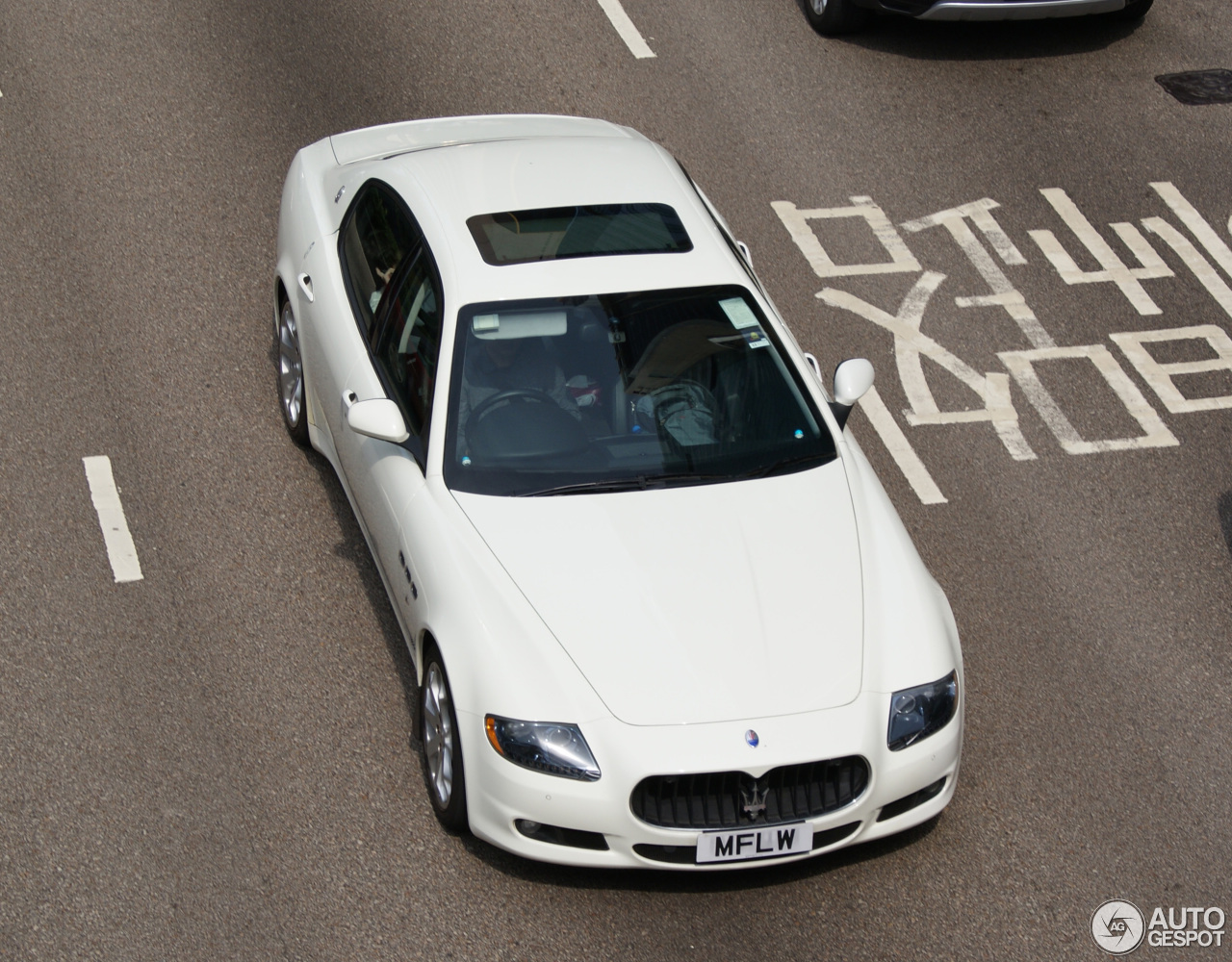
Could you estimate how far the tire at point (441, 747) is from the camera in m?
5.35

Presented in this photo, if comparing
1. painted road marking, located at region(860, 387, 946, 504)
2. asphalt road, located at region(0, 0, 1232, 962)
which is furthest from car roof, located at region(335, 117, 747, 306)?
painted road marking, located at region(860, 387, 946, 504)

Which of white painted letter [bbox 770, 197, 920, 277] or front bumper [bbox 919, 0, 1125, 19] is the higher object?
front bumper [bbox 919, 0, 1125, 19]

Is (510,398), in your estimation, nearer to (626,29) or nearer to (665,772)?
(665,772)

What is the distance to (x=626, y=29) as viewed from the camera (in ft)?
37.1

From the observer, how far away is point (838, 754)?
5.09 meters

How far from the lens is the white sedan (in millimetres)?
5102

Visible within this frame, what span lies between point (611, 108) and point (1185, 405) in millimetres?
4348

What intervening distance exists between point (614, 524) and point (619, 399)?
1.92ft

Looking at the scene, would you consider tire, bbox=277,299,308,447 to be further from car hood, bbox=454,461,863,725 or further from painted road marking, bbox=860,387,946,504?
painted road marking, bbox=860,387,946,504

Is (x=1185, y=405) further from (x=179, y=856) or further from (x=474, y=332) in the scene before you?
(x=179, y=856)

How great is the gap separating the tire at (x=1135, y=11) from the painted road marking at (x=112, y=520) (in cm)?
821

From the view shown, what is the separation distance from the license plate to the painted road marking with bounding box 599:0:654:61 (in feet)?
23.7

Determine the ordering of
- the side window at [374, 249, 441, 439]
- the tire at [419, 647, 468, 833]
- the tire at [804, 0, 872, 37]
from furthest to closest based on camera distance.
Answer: the tire at [804, 0, 872, 37] → the side window at [374, 249, 441, 439] → the tire at [419, 647, 468, 833]

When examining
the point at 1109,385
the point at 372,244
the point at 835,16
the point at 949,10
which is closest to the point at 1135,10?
the point at 949,10
